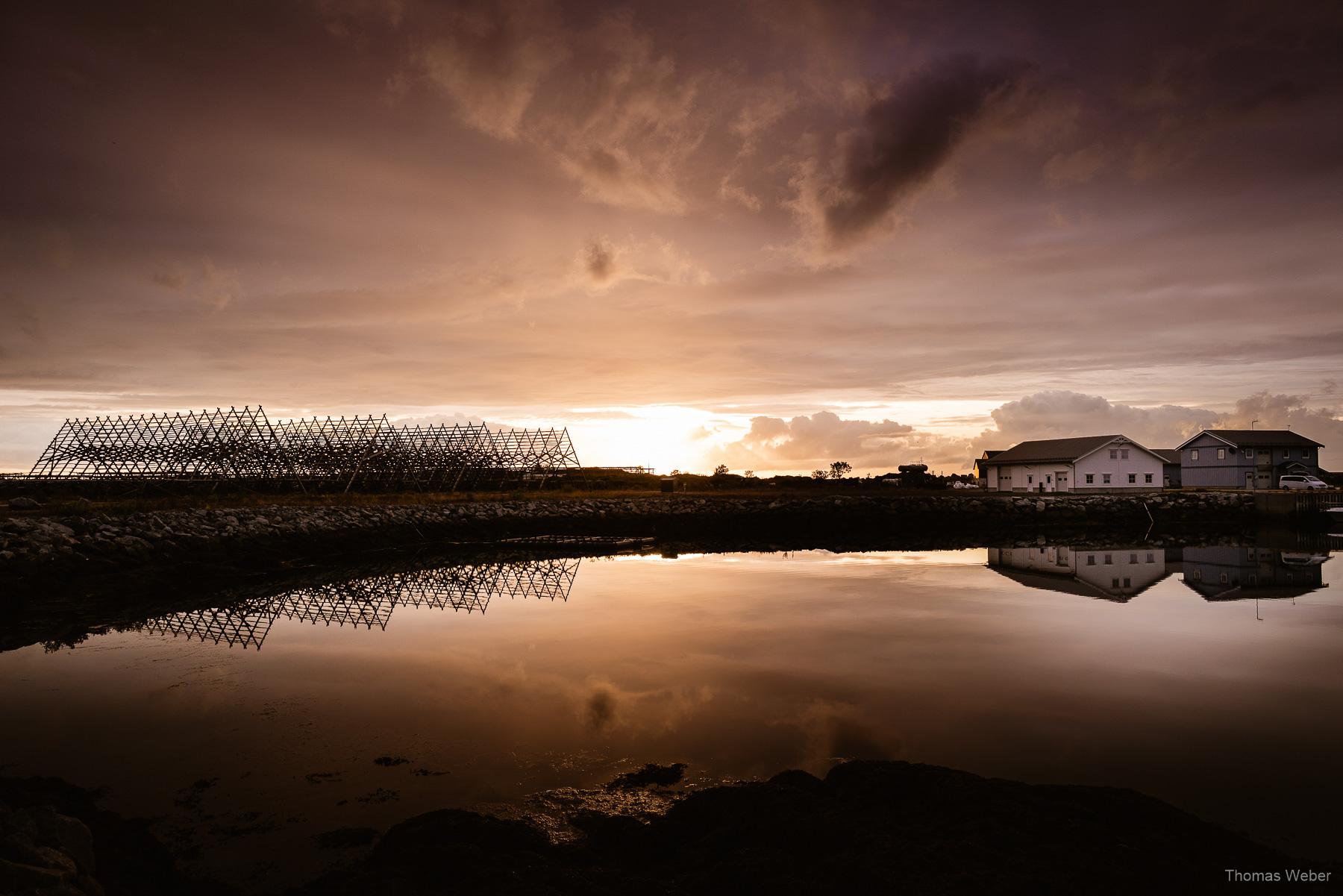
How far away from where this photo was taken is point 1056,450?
211 ft

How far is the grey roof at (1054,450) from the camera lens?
61.4m

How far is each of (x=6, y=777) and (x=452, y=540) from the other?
26.5 meters

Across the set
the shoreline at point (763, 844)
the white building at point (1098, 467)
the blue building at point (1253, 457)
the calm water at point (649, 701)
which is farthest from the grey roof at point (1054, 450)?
the shoreline at point (763, 844)

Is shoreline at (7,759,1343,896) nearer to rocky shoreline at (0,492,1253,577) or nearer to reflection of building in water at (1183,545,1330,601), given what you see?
reflection of building in water at (1183,545,1330,601)

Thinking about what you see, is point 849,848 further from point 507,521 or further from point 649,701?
point 507,521

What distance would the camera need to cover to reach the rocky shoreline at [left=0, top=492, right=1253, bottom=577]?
20.6m

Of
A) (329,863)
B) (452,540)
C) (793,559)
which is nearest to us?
(329,863)

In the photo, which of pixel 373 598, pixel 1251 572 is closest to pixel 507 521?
pixel 373 598

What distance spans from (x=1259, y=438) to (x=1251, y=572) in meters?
53.5

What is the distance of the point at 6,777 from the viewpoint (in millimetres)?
7207

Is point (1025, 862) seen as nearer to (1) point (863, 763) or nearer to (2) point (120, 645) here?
(1) point (863, 763)

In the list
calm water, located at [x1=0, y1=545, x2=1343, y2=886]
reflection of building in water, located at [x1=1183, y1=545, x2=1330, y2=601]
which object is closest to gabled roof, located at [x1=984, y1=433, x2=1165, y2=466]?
reflection of building in water, located at [x1=1183, y1=545, x2=1330, y2=601]

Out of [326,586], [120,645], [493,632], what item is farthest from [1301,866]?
[326,586]

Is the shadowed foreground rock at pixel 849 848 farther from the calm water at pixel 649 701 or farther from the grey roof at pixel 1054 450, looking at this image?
the grey roof at pixel 1054 450
